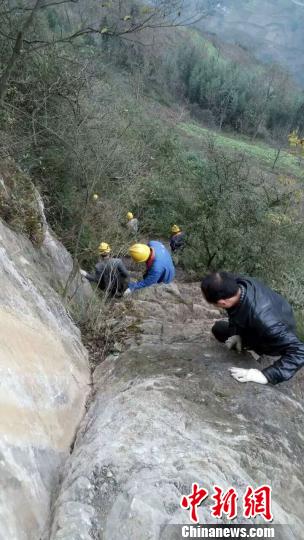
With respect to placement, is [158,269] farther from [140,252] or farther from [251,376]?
[251,376]

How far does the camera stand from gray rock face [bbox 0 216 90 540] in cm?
221

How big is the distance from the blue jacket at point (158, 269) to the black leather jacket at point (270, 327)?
3.05 metres

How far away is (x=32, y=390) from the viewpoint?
279 centimetres

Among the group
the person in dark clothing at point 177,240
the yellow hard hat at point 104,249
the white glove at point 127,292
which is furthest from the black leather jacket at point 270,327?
the person in dark clothing at point 177,240

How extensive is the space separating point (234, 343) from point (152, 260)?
2.84 metres

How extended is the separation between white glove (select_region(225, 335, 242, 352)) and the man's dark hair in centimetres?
66

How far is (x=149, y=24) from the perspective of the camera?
223 inches

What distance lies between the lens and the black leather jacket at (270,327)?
3355 millimetres

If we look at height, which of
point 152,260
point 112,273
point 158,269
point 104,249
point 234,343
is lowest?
point 104,249

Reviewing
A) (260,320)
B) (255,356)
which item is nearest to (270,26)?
(255,356)

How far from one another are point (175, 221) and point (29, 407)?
1143cm

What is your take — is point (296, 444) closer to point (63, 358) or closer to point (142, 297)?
point (63, 358)

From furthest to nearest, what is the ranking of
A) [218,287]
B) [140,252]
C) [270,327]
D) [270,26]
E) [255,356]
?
1. [270,26]
2. [140,252]
3. [255,356]
4. [270,327]
5. [218,287]

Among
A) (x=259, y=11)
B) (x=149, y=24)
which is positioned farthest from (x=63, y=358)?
(x=259, y=11)
